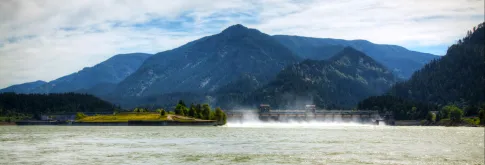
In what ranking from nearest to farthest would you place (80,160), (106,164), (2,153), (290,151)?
(106,164) < (80,160) < (2,153) < (290,151)

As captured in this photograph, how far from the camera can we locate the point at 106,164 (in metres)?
76.1

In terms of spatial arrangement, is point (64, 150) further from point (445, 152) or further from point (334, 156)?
point (445, 152)

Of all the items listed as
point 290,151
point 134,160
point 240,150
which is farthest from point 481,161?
point 134,160

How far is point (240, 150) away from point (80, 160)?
30.1 meters

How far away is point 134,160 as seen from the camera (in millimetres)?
82062

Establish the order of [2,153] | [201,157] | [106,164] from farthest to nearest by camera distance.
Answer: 1. [2,153]
2. [201,157]
3. [106,164]

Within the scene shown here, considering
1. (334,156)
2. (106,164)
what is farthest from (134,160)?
(334,156)

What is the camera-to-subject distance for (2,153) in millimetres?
93812

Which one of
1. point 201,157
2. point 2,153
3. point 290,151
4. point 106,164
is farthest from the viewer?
point 290,151

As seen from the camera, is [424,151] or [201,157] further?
[424,151]

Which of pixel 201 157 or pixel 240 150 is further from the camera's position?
pixel 240 150

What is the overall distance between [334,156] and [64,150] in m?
44.0

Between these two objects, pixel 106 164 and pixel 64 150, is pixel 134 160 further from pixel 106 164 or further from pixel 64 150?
pixel 64 150

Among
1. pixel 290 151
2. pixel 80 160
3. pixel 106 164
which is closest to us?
pixel 106 164
